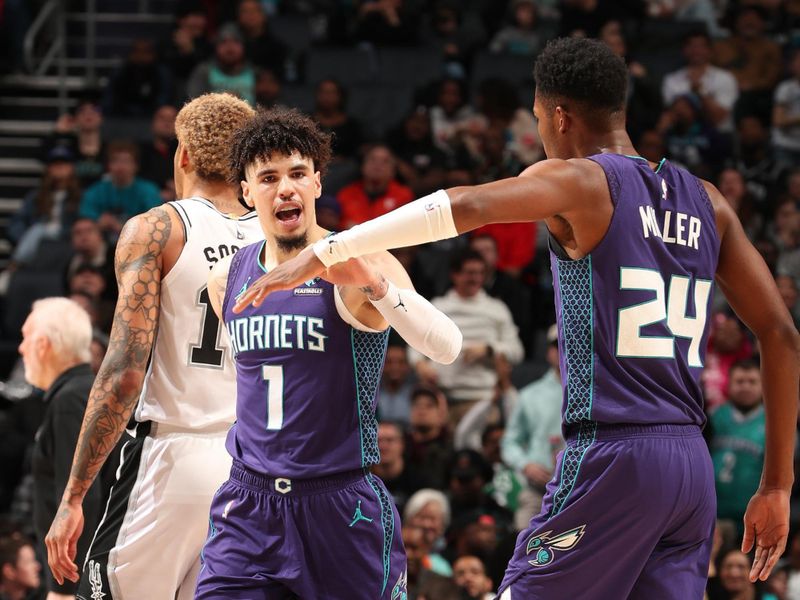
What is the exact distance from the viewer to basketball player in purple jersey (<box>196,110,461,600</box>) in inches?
170

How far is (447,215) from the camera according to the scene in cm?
380

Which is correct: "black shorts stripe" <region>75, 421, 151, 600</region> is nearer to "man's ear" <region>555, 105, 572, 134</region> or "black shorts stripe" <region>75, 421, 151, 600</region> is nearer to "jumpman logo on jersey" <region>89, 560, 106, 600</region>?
"jumpman logo on jersey" <region>89, 560, 106, 600</region>

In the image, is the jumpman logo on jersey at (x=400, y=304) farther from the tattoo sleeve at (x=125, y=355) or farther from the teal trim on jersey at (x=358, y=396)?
the tattoo sleeve at (x=125, y=355)

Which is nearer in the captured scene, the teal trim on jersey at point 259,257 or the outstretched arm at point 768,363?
the outstretched arm at point 768,363

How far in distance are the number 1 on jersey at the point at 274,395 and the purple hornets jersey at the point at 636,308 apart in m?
0.98

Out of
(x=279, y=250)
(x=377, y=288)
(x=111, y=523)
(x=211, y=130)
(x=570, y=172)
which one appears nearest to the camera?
(x=570, y=172)

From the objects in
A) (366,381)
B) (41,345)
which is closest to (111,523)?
(366,381)

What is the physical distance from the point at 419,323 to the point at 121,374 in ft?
4.45

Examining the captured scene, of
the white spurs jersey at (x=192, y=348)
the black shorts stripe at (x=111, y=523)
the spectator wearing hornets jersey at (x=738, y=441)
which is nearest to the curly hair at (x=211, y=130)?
the white spurs jersey at (x=192, y=348)

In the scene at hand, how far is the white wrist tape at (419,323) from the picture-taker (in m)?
4.22

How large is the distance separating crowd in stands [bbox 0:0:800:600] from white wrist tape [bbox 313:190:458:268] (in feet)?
15.5

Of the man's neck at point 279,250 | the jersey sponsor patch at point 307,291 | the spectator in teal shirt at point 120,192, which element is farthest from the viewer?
the spectator in teal shirt at point 120,192

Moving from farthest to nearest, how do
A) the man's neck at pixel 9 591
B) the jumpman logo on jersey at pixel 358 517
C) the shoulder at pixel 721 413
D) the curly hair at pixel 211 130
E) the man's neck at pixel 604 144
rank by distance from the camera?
the shoulder at pixel 721 413
the man's neck at pixel 9 591
the curly hair at pixel 211 130
the jumpman logo on jersey at pixel 358 517
the man's neck at pixel 604 144

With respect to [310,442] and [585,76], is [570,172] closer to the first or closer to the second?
[585,76]
